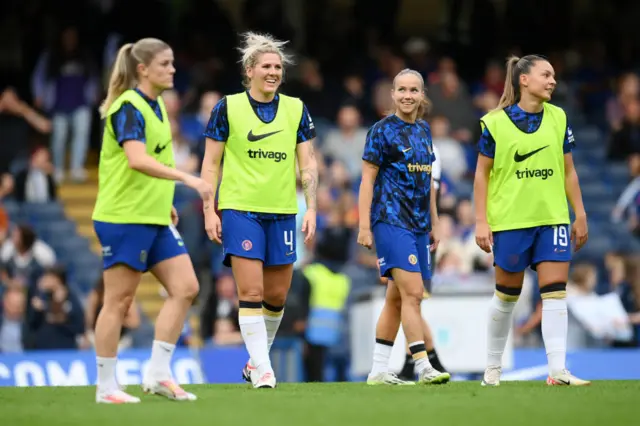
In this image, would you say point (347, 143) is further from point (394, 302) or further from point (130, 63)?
point (130, 63)

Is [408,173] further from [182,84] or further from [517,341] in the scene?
[182,84]

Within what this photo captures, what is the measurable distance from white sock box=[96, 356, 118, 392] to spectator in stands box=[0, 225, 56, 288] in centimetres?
928

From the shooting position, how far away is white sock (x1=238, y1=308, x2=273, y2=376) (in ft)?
34.4

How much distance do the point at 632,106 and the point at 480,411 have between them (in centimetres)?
1548

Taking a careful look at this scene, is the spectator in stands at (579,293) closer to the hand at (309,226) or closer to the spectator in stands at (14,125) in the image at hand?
the hand at (309,226)

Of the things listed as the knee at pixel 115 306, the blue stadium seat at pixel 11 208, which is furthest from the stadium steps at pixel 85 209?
the knee at pixel 115 306

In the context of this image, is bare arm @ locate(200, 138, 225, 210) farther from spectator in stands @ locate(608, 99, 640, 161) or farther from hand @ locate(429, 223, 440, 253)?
spectator in stands @ locate(608, 99, 640, 161)

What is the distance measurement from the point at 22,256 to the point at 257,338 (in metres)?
8.84

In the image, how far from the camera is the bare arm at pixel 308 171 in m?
Answer: 10.9

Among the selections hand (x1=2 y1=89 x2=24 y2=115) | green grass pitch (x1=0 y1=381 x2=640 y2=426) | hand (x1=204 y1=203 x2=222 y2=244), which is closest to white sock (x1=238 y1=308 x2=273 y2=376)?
green grass pitch (x1=0 y1=381 x2=640 y2=426)

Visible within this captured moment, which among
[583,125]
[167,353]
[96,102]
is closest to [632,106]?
[583,125]

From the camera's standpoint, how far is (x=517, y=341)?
17656 mm

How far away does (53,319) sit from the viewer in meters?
17.2

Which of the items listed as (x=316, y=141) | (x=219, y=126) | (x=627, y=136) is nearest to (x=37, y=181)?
(x=316, y=141)
